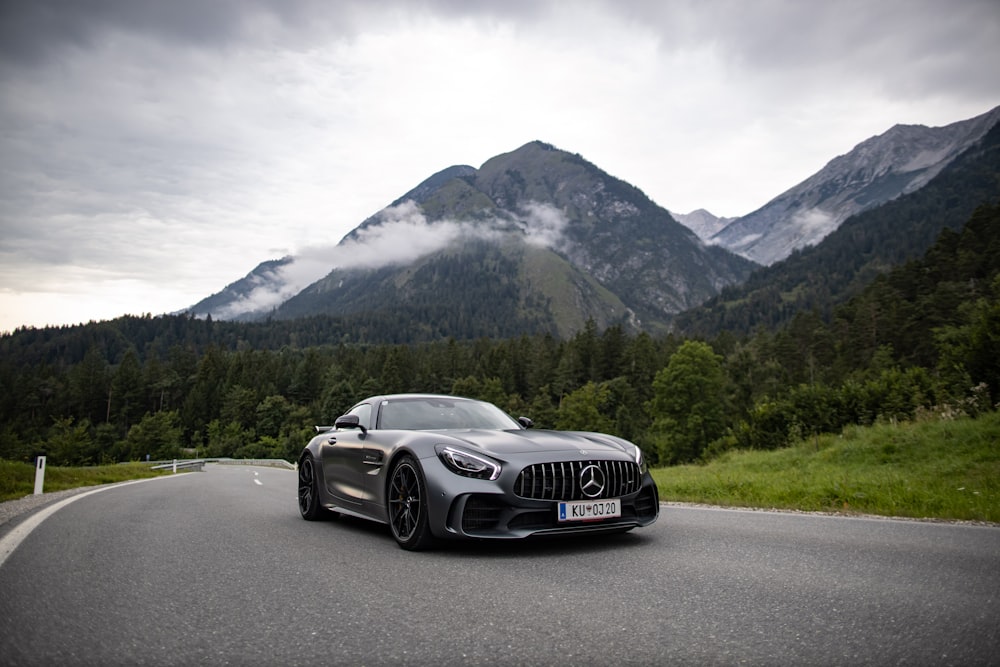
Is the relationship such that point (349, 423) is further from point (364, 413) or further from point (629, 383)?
point (629, 383)

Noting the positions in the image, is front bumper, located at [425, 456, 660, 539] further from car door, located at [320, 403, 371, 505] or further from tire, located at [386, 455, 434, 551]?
car door, located at [320, 403, 371, 505]

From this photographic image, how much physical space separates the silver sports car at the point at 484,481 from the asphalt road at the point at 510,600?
265 millimetres

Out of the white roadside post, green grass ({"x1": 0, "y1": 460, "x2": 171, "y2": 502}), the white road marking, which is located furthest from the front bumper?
the white roadside post

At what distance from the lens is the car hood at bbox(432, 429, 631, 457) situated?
557 centimetres

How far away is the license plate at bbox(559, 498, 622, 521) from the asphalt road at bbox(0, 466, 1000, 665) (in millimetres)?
287

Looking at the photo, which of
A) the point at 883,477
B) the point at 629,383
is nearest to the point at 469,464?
the point at 883,477

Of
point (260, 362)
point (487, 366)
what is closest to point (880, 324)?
point (487, 366)

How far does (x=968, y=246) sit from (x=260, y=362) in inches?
4934

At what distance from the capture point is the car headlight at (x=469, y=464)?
208 inches

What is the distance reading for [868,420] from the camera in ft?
72.9

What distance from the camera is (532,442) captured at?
579 cm

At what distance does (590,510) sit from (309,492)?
13.6ft

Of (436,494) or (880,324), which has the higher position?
(880,324)

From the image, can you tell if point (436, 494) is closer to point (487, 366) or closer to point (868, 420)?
point (868, 420)
